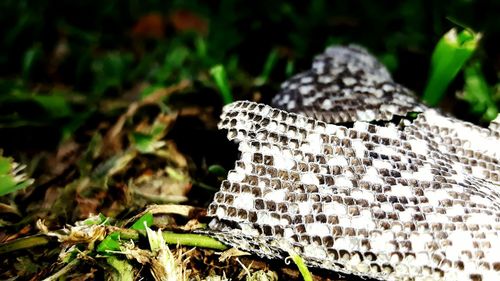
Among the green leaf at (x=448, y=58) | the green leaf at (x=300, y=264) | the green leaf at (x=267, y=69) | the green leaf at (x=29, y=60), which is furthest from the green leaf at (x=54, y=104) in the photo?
the green leaf at (x=448, y=58)

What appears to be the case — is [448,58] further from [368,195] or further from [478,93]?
[368,195]

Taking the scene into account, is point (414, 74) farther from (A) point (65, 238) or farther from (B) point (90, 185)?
(A) point (65, 238)

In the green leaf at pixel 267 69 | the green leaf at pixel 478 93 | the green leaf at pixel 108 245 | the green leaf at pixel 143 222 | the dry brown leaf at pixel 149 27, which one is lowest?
the green leaf at pixel 108 245

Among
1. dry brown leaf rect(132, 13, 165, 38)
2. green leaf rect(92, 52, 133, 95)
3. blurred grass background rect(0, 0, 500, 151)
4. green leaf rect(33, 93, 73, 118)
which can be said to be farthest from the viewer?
dry brown leaf rect(132, 13, 165, 38)

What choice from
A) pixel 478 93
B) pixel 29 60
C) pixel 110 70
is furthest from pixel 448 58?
pixel 29 60

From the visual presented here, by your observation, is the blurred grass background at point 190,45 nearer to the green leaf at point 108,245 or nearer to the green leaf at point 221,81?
the green leaf at point 221,81

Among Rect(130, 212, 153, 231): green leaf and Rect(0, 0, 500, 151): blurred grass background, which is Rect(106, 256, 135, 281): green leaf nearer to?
Rect(130, 212, 153, 231): green leaf

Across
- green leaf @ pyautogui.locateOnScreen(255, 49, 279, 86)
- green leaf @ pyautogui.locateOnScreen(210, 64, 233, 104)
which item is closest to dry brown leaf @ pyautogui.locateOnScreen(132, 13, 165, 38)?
Result: green leaf @ pyautogui.locateOnScreen(255, 49, 279, 86)
